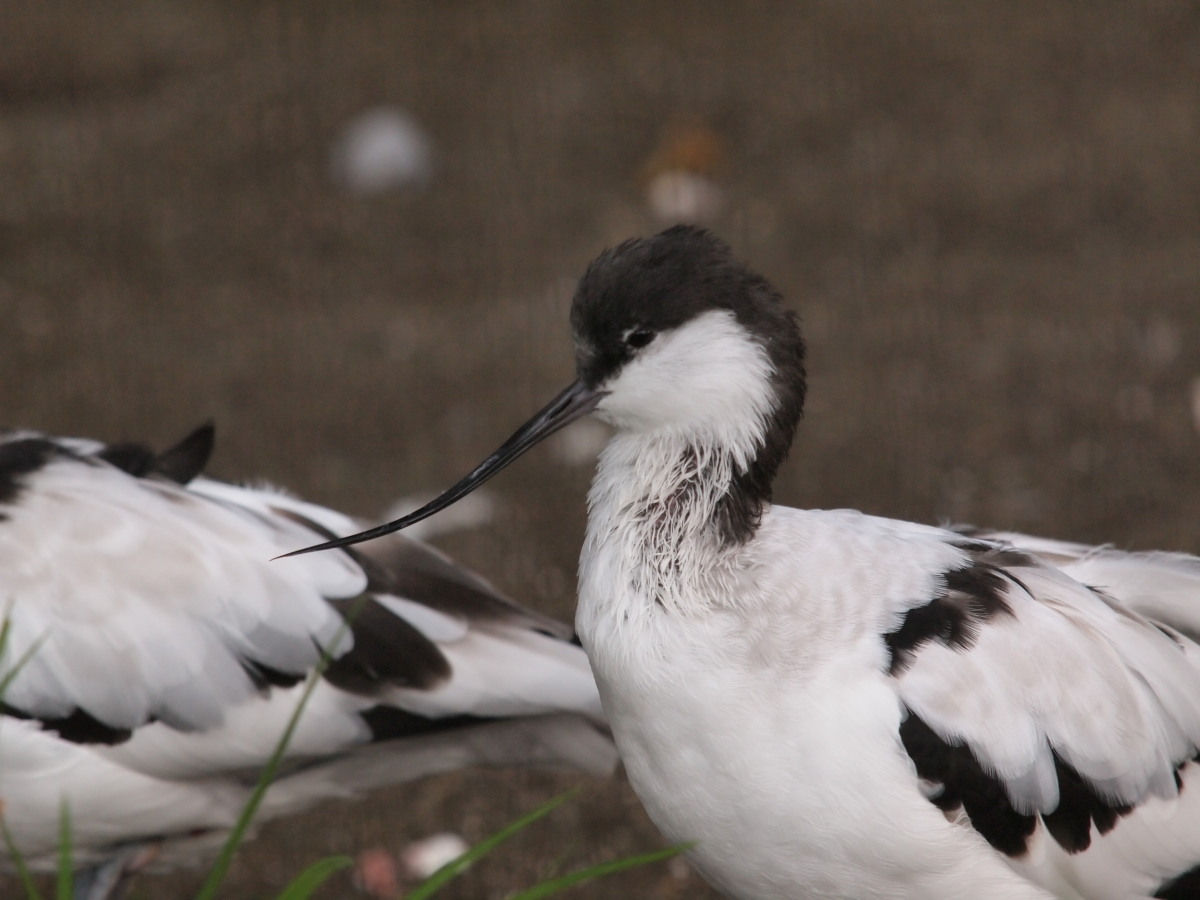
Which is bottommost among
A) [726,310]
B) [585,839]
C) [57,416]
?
[585,839]

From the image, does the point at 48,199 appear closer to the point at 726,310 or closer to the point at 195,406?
the point at 195,406

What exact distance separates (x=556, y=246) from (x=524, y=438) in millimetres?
3393

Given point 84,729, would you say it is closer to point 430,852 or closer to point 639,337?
point 430,852

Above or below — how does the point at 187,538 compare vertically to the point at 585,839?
above

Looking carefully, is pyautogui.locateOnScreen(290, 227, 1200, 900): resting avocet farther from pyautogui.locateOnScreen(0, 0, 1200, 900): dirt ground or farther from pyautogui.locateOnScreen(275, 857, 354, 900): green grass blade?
pyautogui.locateOnScreen(0, 0, 1200, 900): dirt ground

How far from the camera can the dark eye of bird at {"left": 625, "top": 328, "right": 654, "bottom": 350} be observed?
7.54ft

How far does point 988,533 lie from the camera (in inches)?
113

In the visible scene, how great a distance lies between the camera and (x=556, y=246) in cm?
576

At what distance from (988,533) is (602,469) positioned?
2.82ft

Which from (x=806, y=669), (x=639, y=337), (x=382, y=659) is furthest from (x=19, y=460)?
(x=806, y=669)

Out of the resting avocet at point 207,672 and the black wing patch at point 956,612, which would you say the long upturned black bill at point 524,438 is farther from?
the black wing patch at point 956,612

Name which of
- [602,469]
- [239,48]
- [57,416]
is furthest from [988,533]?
[239,48]

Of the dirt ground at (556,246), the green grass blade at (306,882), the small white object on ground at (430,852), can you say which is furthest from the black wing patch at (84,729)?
the green grass blade at (306,882)

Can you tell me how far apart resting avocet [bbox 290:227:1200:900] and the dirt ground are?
118 cm
